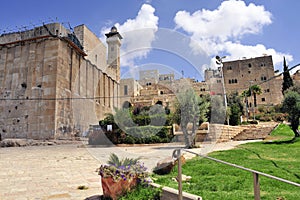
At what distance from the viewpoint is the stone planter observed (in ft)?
12.5

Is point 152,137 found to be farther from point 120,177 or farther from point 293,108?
point 120,177

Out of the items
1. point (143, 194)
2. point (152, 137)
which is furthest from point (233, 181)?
point (152, 137)

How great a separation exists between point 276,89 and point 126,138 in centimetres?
4589

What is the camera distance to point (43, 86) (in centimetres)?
1872

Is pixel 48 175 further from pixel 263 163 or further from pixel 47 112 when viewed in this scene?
pixel 47 112

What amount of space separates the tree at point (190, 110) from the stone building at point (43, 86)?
1067 centimetres

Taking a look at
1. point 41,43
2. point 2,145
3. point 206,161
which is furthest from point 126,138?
point 41,43

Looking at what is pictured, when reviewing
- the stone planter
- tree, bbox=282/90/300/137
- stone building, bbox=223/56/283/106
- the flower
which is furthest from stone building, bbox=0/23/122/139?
stone building, bbox=223/56/283/106

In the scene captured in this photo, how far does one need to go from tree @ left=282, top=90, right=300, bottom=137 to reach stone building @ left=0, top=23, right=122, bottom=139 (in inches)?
618

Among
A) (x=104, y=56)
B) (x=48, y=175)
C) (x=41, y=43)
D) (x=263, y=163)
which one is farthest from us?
(x=104, y=56)

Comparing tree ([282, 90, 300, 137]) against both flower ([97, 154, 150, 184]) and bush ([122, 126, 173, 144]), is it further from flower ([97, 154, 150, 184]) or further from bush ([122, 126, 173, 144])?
flower ([97, 154, 150, 184])

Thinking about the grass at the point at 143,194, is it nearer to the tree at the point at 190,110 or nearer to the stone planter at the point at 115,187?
the stone planter at the point at 115,187

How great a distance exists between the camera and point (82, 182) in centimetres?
511

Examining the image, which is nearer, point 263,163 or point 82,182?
point 82,182
